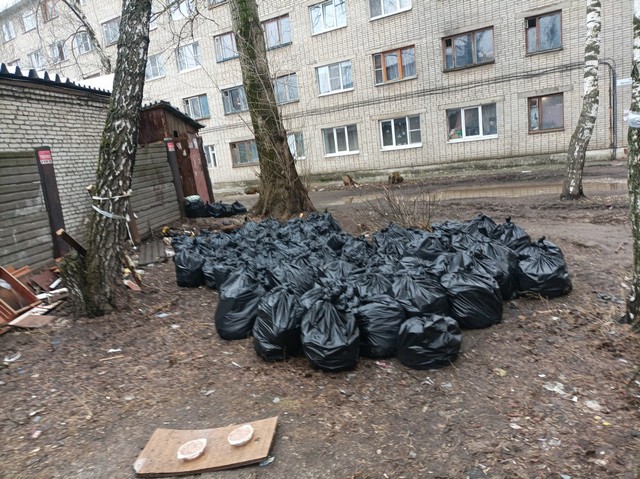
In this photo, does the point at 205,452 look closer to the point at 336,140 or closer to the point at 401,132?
the point at 401,132

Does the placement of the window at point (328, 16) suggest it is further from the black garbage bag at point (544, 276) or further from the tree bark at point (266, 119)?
the black garbage bag at point (544, 276)

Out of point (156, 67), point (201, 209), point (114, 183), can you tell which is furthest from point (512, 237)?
point (156, 67)

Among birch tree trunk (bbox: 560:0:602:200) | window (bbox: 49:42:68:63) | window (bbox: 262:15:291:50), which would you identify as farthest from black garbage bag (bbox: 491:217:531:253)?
window (bbox: 262:15:291:50)

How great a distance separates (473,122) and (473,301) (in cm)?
1446

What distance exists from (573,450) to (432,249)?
271 cm

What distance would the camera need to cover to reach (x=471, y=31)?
15758 millimetres

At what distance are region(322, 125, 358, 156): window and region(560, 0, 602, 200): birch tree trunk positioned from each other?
10.8m

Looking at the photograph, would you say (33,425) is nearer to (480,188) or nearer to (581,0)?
(480,188)

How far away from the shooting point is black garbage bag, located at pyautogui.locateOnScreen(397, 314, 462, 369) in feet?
10.3

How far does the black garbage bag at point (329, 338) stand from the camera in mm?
3121

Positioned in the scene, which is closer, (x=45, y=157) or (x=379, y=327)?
(x=379, y=327)

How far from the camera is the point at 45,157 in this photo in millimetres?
6559

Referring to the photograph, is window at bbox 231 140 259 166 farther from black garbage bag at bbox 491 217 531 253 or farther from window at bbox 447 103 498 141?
black garbage bag at bbox 491 217 531 253

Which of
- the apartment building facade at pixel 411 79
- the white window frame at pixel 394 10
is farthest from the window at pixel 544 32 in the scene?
the white window frame at pixel 394 10
